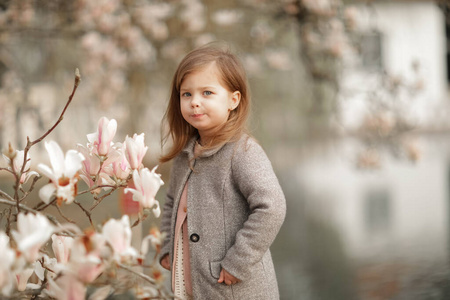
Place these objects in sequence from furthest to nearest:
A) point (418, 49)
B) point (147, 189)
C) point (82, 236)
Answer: point (418, 49), point (147, 189), point (82, 236)

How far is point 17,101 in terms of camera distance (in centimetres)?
623

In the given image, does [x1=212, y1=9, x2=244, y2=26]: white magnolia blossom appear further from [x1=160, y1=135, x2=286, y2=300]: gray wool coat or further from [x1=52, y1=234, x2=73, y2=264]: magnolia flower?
[x1=52, y1=234, x2=73, y2=264]: magnolia flower

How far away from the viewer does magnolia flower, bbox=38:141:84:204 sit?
1312 mm

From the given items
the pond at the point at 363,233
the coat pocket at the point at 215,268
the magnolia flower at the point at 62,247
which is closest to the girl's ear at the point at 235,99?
the coat pocket at the point at 215,268

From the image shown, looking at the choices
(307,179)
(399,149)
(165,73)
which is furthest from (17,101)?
(307,179)

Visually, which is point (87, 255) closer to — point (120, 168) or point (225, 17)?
point (120, 168)

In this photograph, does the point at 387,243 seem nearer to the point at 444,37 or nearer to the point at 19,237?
the point at 19,237

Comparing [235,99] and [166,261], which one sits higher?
[235,99]

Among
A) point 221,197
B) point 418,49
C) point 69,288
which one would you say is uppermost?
point 418,49

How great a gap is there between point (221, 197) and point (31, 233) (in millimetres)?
905

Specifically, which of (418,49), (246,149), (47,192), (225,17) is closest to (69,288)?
(47,192)

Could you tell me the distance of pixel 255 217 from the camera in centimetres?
186

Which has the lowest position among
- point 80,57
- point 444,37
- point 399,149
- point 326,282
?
point 326,282

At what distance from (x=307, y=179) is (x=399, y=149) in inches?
175
